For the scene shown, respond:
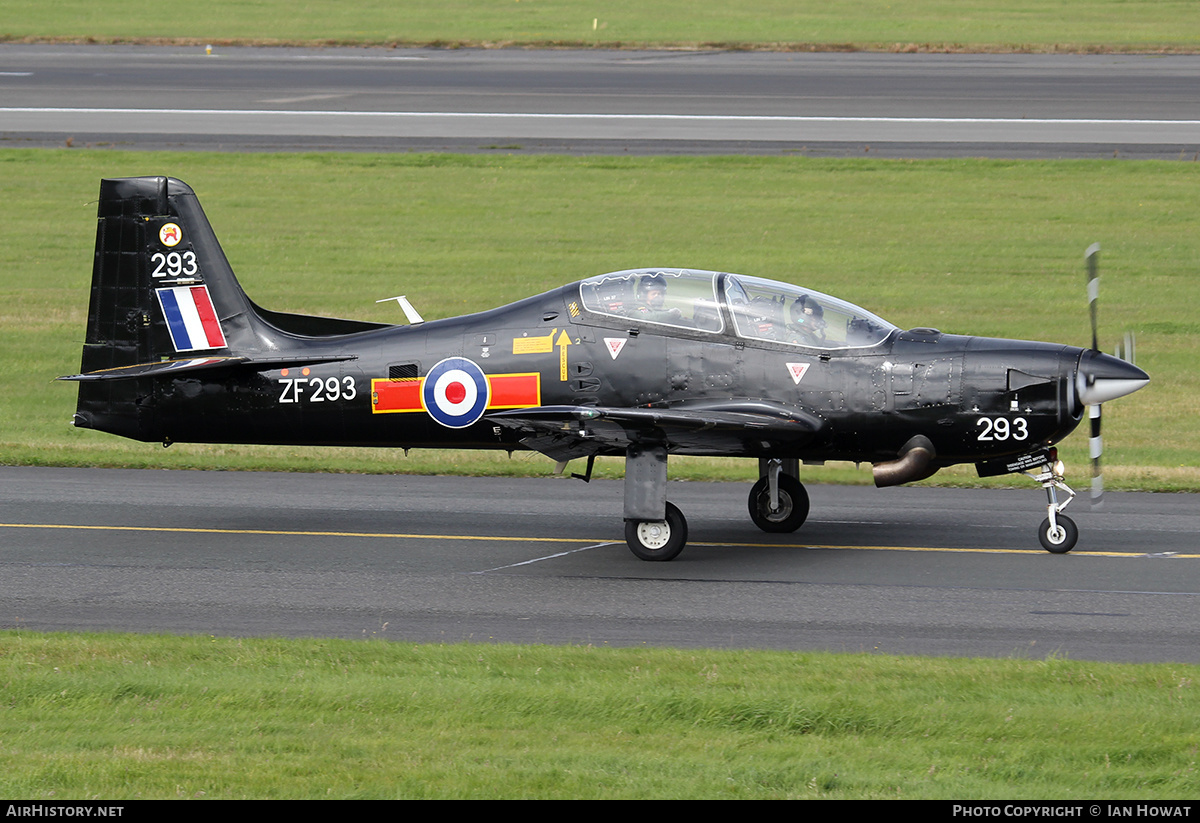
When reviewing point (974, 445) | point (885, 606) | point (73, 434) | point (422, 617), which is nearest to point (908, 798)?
point (885, 606)

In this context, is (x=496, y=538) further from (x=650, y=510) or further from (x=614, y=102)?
(x=614, y=102)

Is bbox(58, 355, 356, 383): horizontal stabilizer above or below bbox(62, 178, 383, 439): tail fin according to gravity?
below

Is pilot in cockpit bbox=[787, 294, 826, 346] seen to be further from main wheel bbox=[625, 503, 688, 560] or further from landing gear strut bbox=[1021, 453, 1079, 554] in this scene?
landing gear strut bbox=[1021, 453, 1079, 554]

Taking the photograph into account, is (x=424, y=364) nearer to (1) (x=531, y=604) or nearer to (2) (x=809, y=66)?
(1) (x=531, y=604)

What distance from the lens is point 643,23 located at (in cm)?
5491

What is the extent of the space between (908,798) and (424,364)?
7.76m

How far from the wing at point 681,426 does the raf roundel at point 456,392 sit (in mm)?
533

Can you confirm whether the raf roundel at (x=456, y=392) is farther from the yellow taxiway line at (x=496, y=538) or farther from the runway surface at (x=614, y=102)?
the runway surface at (x=614, y=102)

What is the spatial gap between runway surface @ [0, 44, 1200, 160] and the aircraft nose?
22550mm

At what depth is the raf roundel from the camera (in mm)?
13836

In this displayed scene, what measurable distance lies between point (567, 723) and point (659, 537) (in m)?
4.69

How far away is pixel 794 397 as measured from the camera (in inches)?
523

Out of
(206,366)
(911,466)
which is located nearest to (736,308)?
(911,466)

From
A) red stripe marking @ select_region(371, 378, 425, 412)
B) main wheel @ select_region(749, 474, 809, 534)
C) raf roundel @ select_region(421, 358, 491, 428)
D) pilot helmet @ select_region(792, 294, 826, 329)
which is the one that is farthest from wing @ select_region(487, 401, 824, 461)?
main wheel @ select_region(749, 474, 809, 534)
